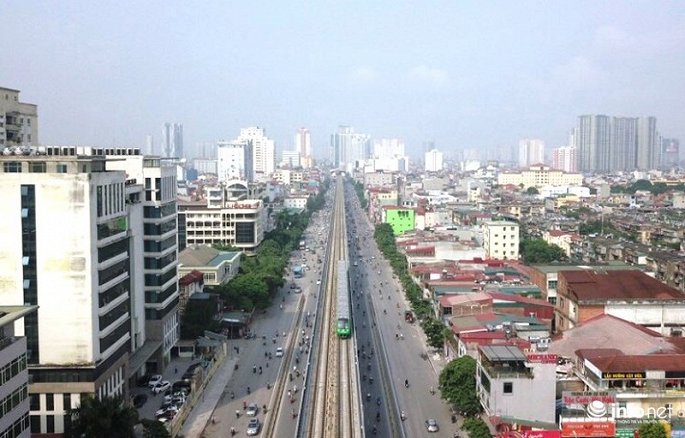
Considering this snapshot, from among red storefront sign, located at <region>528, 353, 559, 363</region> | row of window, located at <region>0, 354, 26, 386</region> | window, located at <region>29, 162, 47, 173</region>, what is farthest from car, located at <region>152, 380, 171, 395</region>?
red storefront sign, located at <region>528, 353, 559, 363</region>

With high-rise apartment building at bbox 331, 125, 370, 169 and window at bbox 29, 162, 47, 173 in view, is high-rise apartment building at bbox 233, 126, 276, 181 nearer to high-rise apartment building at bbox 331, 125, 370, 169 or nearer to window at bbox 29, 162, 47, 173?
high-rise apartment building at bbox 331, 125, 370, 169

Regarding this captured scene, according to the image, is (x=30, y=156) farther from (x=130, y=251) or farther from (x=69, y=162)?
(x=130, y=251)

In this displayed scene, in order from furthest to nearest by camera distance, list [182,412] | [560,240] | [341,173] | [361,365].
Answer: [341,173] < [560,240] < [361,365] < [182,412]

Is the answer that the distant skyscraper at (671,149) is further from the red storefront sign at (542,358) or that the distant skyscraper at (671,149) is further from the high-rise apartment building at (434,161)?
the red storefront sign at (542,358)

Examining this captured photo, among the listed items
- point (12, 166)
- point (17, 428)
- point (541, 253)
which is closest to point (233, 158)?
point (541, 253)

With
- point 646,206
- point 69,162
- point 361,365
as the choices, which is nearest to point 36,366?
point 69,162

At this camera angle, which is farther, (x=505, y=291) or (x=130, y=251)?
(x=505, y=291)

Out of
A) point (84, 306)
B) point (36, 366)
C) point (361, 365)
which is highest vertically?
point (84, 306)
